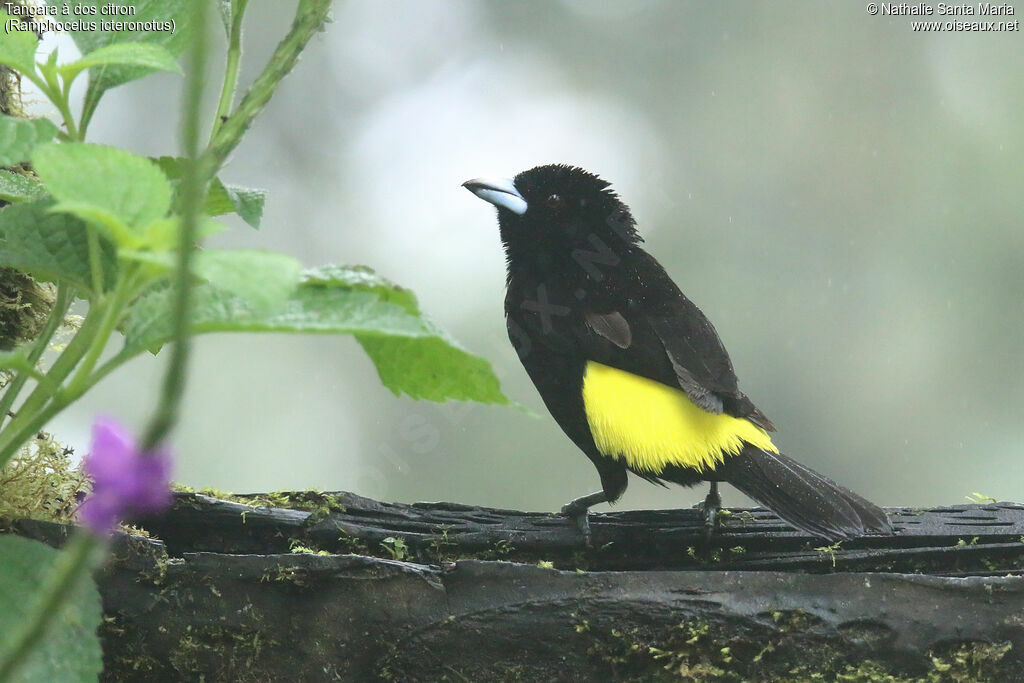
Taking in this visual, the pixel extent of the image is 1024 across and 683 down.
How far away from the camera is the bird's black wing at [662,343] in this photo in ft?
7.06

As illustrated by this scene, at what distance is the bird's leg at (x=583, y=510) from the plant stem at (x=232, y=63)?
0.96 meters

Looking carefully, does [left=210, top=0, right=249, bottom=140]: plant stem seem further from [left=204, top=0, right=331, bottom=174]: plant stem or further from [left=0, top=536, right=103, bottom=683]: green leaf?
[left=0, top=536, right=103, bottom=683]: green leaf

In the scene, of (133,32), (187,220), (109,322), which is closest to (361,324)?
(109,322)

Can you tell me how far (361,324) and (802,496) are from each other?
4.26 ft

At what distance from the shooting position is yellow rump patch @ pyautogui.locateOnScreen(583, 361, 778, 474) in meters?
2.20

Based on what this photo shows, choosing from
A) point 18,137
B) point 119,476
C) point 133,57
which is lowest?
point 119,476

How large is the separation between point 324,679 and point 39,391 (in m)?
0.59

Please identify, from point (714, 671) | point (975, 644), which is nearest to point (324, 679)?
point (714, 671)

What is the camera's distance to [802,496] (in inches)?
74.1

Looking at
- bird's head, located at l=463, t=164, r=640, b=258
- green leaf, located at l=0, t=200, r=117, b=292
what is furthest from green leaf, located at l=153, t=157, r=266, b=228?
bird's head, located at l=463, t=164, r=640, b=258

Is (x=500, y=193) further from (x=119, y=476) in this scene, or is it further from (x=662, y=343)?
(x=119, y=476)

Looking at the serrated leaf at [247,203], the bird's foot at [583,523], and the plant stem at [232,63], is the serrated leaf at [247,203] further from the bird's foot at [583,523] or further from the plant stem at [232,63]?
the bird's foot at [583,523]

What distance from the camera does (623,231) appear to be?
8.92ft

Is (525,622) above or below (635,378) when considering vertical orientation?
below
